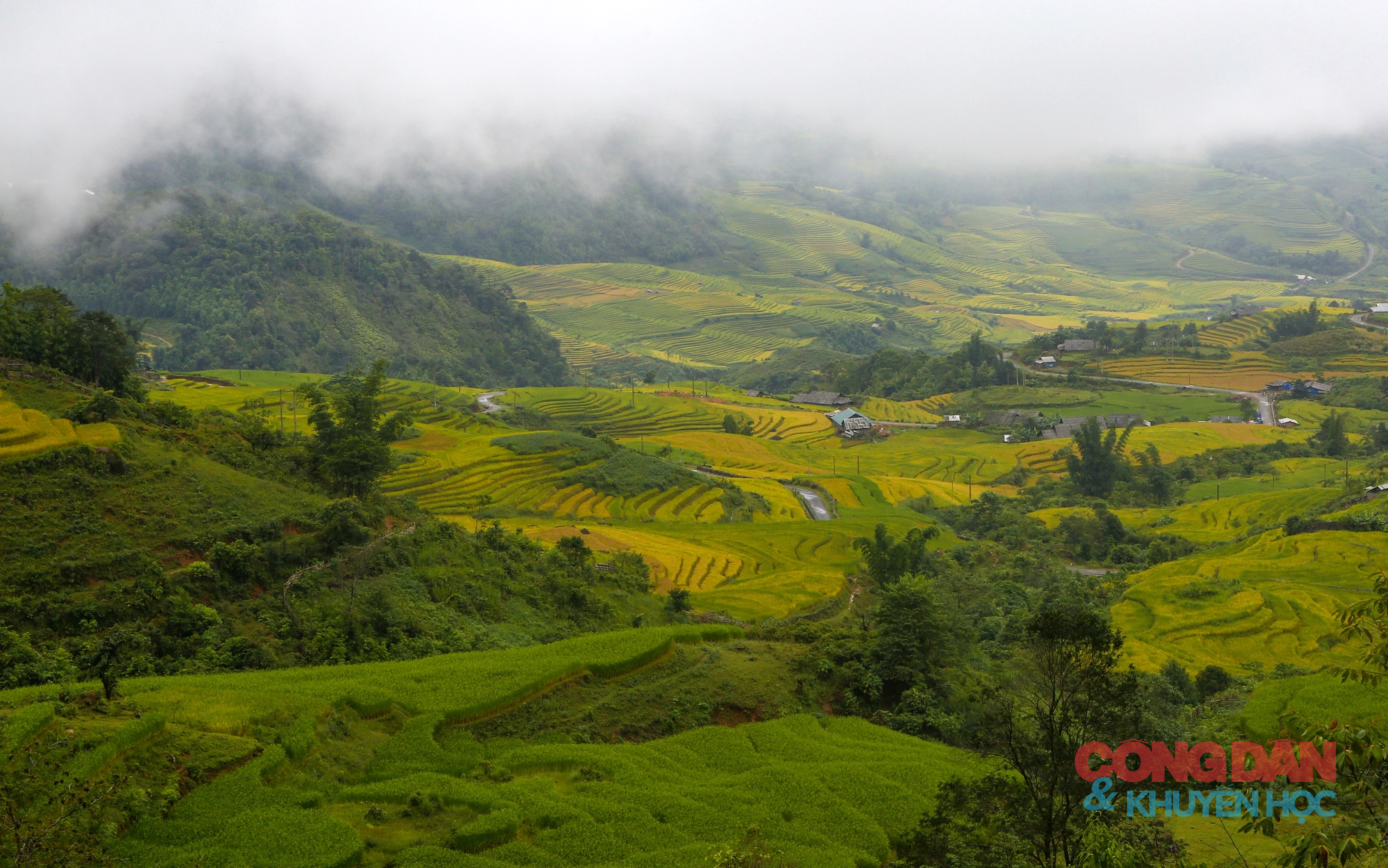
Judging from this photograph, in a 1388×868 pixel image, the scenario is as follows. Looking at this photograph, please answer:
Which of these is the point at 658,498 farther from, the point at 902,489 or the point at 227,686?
the point at 227,686

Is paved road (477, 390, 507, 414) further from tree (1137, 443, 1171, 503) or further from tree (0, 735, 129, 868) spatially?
tree (0, 735, 129, 868)

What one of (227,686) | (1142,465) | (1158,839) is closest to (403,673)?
(227,686)

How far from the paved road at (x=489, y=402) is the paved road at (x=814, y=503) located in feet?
95.3

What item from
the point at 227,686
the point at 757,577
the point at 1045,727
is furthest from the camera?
the point at 757,577

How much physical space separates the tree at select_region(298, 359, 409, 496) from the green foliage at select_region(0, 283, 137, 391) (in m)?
5.15

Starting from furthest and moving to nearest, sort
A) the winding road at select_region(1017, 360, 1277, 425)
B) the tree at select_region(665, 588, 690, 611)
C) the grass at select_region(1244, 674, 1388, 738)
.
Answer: the winding road at select_region(1017, 360, 1277, 425) < the tree at select_region(665, 588, 690, 611) < the grass at select_region(1244, 674, 1388, 738)

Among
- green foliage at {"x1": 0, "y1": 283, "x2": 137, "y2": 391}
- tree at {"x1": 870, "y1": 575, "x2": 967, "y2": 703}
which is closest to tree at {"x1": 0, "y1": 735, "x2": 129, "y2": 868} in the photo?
tree at {"x1": 870, "y1": 575, "x2": 967, "y2": 703}

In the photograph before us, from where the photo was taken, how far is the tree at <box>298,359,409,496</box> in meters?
27.8

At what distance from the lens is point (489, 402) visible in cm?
9306

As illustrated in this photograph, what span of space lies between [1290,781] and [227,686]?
15709 mm

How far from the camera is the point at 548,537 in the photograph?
4247 cm

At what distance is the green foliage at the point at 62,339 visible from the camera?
26.2 meters

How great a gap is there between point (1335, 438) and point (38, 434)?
84233 millimetres

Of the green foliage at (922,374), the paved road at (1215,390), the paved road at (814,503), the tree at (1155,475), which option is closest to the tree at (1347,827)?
the paved road at (814,503)
